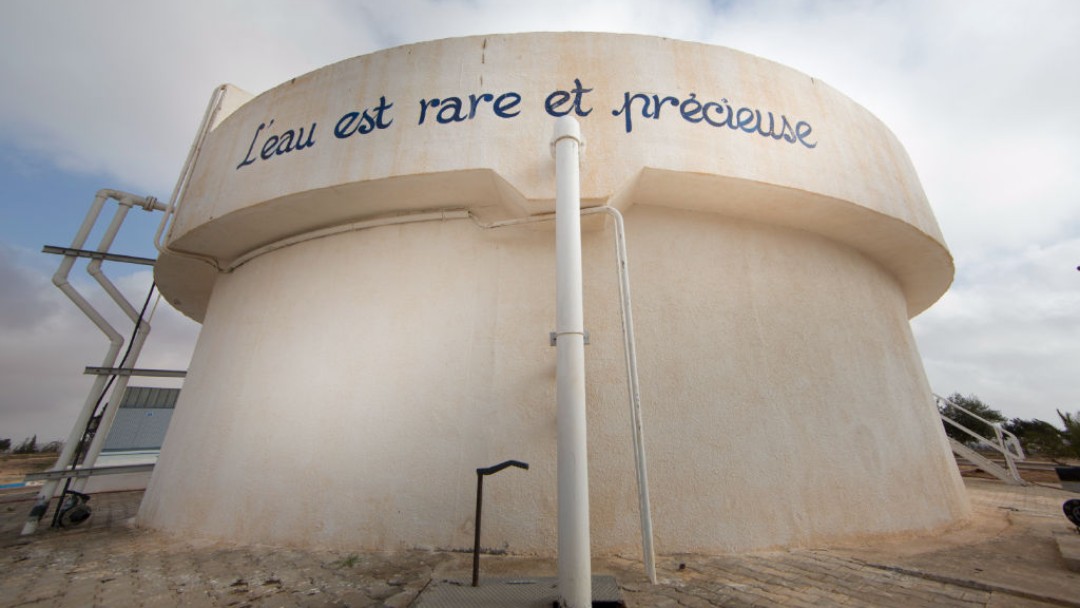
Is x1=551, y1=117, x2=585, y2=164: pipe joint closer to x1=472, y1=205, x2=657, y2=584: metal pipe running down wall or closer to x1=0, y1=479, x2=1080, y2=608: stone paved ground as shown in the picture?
x1=472, y1=205, x2=657, y2=584: metal pipe running down wall

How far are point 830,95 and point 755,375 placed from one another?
A: 4027mm

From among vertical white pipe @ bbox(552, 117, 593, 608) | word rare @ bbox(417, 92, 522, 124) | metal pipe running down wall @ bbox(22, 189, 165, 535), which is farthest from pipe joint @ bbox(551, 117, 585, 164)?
metal pipe running down wall @ bbox(22, 189, 165, 535)

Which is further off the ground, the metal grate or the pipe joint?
the pipe joint

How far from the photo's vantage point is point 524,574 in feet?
10.9

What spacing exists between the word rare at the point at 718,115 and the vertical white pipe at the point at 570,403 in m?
1.38

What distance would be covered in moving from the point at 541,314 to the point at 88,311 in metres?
7.38

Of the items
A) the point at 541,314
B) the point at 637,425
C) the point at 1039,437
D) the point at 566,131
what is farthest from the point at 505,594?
the point at 1039,437

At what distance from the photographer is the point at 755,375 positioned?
4512 millimetres

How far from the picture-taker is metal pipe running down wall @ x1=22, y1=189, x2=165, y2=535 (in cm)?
582

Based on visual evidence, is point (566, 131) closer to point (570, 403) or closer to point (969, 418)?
point (570, 403)

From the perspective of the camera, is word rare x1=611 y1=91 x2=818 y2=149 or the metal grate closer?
the metal grate

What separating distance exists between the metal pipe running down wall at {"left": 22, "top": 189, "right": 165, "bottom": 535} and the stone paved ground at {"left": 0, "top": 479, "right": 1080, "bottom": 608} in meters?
1.62

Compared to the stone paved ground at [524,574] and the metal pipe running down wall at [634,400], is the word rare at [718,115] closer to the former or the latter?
the metal pipe running down wall at [634,400]

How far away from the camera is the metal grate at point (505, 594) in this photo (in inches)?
104
